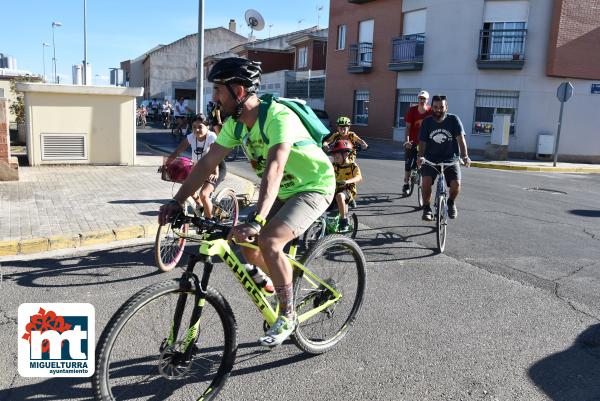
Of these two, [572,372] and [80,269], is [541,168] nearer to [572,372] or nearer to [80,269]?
[572,372]

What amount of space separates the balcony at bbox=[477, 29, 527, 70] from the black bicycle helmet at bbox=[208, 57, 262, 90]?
21.4 m

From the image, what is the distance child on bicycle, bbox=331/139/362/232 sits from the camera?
6871mm

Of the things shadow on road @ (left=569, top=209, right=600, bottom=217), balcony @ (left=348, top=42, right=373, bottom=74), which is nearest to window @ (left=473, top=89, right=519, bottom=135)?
balcony @ (left=348, top=42, right=373, bottom=74)

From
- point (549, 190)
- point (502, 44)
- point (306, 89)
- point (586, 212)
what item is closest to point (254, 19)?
point (306, 89)

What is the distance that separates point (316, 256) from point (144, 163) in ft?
36.2

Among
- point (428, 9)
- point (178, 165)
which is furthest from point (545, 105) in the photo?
point (178, 165)

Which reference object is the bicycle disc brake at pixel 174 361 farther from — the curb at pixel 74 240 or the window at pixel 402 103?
the window at pixel 402 103

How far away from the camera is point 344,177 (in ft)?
23.4

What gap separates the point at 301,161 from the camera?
3418 mm

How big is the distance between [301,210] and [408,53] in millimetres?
23870

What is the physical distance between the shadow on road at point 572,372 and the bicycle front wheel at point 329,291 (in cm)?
134

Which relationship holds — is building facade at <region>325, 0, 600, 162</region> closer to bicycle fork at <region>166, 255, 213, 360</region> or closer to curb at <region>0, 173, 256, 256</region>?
curb at <region>0, 173, 256, 256</region>

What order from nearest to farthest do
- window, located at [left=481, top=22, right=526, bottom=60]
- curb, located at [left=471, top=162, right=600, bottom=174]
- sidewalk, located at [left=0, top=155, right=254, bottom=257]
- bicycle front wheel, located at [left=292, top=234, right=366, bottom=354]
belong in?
bicycle front wheel, located at [left=292, top=234, right=366, bottom=354], sidewalk, located at [left=0, top=155, right=254, bottom=257], curb, located at [left=471, top=162, right=600, bottom=174], window, located at [left=481, top=22, right=526, bottom=60]

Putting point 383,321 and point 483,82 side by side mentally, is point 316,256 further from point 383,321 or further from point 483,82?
point 483,82
